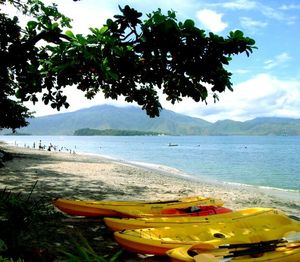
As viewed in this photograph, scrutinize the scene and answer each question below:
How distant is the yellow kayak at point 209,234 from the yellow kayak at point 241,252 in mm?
300

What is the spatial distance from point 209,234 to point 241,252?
128 centimetres

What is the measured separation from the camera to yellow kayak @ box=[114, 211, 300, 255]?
6.81 meters

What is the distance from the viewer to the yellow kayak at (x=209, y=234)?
681cm

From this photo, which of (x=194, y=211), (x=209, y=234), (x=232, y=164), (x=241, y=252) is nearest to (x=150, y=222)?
(x=209, y=234)

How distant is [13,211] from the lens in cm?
493

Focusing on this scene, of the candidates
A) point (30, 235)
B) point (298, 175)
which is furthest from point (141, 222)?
point (298, 175)

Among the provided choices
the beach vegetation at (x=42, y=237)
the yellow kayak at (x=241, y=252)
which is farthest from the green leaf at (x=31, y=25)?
the yellow kayak at (x=241, y=252)

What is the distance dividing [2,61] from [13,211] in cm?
295

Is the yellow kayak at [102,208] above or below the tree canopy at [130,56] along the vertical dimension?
below

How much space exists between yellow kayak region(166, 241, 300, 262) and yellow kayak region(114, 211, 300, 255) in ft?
0.98

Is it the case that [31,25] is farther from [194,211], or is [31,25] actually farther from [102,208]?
[194,211]

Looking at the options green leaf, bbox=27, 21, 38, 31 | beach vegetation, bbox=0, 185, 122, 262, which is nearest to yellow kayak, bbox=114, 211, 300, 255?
beach vegetation, bbox=0, 185, 122, 262

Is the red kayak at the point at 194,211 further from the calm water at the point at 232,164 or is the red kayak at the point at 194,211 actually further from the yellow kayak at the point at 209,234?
the calm water at the point at 232,164

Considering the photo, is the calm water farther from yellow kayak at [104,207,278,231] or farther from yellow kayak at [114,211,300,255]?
yellow kayak at [104,207,278,231]
